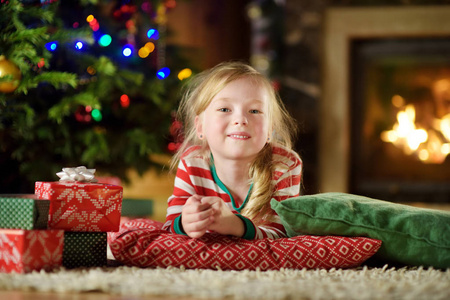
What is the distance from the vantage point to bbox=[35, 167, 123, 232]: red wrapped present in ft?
3.61

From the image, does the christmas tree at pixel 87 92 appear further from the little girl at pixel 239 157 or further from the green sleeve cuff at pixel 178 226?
the green sleeve cuff at pixel 178 226

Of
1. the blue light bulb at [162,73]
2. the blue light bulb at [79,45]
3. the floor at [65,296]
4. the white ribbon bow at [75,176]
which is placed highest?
the blue light bulb at [79,45]

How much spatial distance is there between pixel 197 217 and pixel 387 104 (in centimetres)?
218

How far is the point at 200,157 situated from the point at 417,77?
6.42 ft

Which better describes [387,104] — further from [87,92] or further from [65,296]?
[65,296]

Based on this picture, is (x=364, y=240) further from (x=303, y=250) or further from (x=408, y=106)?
(x=408, y=106)

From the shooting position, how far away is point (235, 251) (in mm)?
1123

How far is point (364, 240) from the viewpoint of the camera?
1.17 meters

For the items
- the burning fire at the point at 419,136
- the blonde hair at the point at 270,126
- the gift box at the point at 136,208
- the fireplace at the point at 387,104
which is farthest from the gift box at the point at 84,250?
the burning fire at the point at 419,136

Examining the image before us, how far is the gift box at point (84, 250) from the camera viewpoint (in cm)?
110

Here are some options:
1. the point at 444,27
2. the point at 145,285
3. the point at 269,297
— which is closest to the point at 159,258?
the point at 145,285

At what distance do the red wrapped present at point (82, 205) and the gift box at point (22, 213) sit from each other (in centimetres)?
4

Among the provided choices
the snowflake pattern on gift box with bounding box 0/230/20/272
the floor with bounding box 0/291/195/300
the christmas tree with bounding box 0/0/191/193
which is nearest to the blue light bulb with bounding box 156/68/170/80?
the christmas tree with bounding box 0/0/191/193

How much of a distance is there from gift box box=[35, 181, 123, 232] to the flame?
7.23 feet
